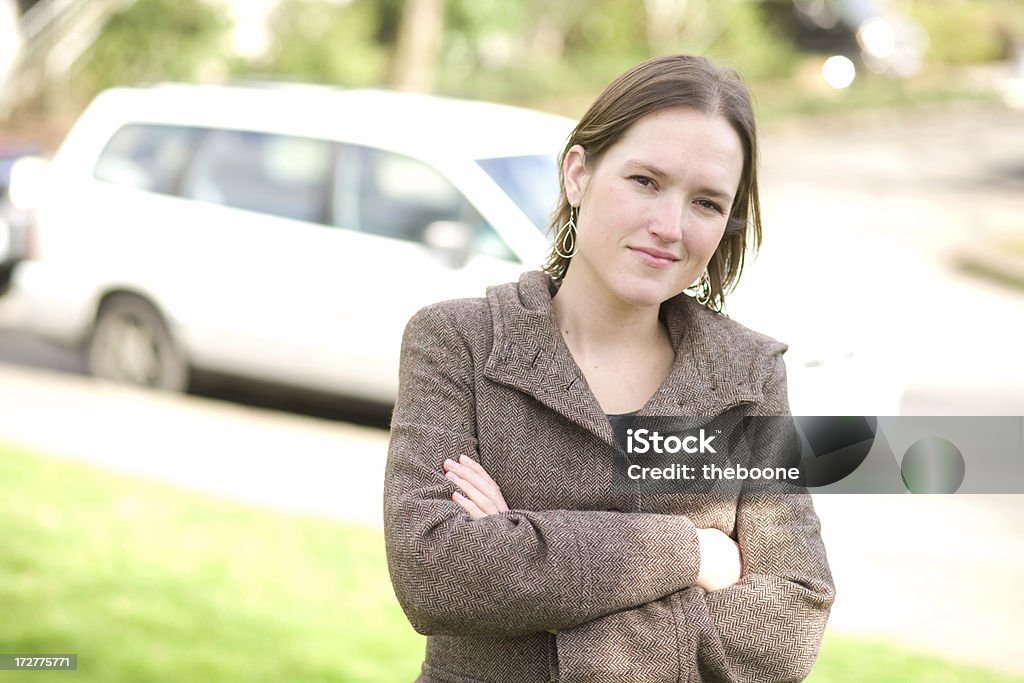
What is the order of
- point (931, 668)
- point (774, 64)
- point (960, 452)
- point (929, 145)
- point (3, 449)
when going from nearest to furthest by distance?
1. point (960, 452)
2. point (931, 668)
3. point (3, 449)
4. point (929, 145)
5. point (774, 64)

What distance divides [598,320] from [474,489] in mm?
357

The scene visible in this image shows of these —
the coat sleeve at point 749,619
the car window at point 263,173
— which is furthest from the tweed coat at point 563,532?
the car window at point 263,173

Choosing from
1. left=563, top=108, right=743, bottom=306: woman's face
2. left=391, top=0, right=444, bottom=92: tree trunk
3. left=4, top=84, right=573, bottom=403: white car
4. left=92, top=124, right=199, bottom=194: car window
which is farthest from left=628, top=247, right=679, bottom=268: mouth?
left=391, top=0, right=444, bottom=92: tree trunk

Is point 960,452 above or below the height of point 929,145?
below

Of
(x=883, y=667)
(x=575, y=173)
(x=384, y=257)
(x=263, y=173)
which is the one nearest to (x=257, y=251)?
(x=263, y=173)

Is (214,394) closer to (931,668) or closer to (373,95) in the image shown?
(373,95)

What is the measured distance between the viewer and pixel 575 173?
223 cm

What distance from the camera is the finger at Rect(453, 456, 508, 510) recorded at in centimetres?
209

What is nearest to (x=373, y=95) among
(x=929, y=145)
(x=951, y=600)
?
(x=951, y=600)

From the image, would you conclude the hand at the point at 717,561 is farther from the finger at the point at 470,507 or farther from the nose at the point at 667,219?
the nose at the point at 667,219

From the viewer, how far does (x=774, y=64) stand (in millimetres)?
31656

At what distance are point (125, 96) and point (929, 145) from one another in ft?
65.9

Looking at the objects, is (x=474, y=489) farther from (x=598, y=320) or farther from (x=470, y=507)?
(x=598, y=320)

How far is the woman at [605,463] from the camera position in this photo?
2027mm
